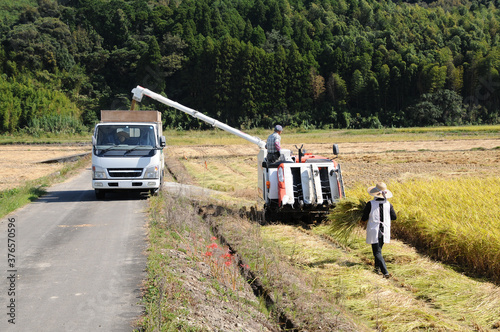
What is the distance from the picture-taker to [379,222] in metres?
7.98

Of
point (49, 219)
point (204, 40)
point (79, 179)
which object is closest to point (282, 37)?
point (204, 40)

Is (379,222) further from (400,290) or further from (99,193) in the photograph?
(99,193)

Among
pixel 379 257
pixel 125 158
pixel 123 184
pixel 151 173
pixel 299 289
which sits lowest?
pixel 299 289

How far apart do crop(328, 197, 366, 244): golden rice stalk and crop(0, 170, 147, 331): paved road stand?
3522 millimetres

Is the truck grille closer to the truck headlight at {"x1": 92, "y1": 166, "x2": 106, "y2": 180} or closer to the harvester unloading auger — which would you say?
the truck headlight at {"x1": 92, "y1": 166, "x2": 106, "y2": 180}

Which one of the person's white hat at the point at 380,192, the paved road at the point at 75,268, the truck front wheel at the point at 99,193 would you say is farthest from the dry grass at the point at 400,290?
the truck front wheel at the point at 99,193

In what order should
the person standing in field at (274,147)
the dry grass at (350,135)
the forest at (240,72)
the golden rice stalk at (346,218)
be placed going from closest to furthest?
the golden rice stalk at (346,218), the person standing in field at (274,147), the dry grass at (350,135), the forest at (240,72)

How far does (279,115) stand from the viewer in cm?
8288

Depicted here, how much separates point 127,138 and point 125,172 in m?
1.25

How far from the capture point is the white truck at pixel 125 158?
14.3 metres

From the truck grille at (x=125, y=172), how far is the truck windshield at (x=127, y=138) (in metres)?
0.60

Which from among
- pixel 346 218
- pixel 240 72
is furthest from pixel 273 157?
pixel 240 72

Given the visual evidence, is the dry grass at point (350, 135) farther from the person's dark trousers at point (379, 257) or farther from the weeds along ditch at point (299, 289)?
the person's dark trousers at point (379, 257)

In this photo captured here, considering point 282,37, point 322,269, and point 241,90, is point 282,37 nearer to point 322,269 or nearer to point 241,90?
point 241,90
